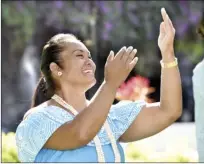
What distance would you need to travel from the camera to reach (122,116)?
288cm

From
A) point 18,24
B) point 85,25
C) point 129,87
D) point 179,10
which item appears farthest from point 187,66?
point 129,87

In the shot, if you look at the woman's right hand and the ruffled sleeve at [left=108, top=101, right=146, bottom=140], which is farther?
the ruffled sleeve at [left=108, top=101, right=146, bottom=140]

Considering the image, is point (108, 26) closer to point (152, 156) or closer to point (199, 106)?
point (152, 156)

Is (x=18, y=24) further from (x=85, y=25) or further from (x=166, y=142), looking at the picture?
(x=166, y=142)

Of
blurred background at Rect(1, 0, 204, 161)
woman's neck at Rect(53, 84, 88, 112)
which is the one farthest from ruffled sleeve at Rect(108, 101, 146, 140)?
blurred background at Rect(1, 0, 204, 161)

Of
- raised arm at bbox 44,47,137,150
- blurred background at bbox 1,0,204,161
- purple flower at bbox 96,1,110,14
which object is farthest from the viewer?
purple flower at bbox 96,1,110,14

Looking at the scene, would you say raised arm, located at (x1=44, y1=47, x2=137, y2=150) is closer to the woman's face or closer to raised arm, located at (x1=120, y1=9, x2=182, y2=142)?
the woman's face

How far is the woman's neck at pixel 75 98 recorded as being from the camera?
2.78m

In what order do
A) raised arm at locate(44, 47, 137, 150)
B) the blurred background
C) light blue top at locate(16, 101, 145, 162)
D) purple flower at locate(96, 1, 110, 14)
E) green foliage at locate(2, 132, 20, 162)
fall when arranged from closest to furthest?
1. raised arm at locate(44, 47, 137, 150)
2. light blue top at locate(16, 101, 145, 162)
3. green foliage at locate(2, 132, 20, 162)
4. the blurred background
5. purple flower at locate(96, 1, 110, 14)

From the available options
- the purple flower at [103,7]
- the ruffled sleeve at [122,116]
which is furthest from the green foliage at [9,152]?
the purple flower at [103,7]

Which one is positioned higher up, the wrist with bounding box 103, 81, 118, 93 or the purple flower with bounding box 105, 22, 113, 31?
the wrist with bounding box 103, 81, 118, 93

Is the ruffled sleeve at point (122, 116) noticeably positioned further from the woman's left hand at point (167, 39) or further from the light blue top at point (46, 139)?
the woman's left hand at point (167, 39)

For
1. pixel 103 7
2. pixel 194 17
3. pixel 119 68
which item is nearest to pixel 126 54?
pixel 119 68

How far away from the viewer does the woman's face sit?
107 inches
